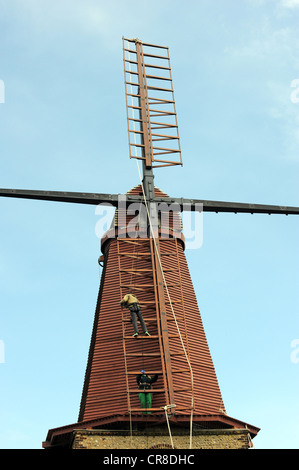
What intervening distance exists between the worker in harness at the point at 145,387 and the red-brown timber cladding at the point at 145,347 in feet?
1.17

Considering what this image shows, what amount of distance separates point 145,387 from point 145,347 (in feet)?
6.76

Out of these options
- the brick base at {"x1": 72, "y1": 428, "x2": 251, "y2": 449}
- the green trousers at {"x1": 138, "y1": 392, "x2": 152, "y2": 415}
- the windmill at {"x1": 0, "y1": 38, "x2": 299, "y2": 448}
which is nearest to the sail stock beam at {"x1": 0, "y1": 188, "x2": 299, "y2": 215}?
the windmill at {"x1": 0, "y1": 38, "x2": 299, "y2": 448}

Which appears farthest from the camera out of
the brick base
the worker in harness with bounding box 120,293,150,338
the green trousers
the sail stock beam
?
the sail stock beam

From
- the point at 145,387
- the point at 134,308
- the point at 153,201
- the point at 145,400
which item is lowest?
the point at 145,400

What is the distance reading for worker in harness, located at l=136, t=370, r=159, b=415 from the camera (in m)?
21.5

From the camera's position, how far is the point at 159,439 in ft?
70.5

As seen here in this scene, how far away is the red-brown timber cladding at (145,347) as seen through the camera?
22609mm

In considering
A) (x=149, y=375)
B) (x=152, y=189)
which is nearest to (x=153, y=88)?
(x=152, y=189)

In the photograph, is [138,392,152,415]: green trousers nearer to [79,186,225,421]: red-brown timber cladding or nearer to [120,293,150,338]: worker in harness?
[79,186,225,421]: red-brown timber cladding

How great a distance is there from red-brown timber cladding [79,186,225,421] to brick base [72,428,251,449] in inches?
A: 30.4

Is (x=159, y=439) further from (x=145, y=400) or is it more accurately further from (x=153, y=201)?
(x=153, y=201)

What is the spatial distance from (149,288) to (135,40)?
1205cm

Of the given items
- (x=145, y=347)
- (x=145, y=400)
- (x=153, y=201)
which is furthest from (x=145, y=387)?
(x=153, y=201)
